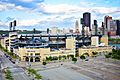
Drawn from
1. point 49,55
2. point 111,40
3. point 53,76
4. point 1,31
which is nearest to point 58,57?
point 49,55

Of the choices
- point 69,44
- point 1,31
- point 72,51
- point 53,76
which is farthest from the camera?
point 1,31

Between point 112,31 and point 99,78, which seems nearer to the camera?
point 99,78

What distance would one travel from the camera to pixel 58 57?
39.5 metres

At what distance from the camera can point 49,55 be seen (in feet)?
126

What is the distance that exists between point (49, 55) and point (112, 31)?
69337 mm

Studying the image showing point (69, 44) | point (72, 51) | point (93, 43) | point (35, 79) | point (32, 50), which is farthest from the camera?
point (93, 43)

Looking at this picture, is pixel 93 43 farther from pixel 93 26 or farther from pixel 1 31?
pixel 1 31

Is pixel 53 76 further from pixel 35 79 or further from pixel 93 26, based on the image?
pixel 93 26

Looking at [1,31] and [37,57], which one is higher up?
[1,31]

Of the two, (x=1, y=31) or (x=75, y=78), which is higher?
(x=1, y=31)

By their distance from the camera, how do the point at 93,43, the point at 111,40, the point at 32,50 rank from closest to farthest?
the point at 32,50, the point at 93,43, the point at 111,40

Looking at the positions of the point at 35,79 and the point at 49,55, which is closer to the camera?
the point at 35,79

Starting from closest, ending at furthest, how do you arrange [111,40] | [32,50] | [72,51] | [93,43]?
[32,50]
[72,51]
[93,43]
[111,40]

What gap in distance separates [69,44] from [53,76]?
2269 cm
